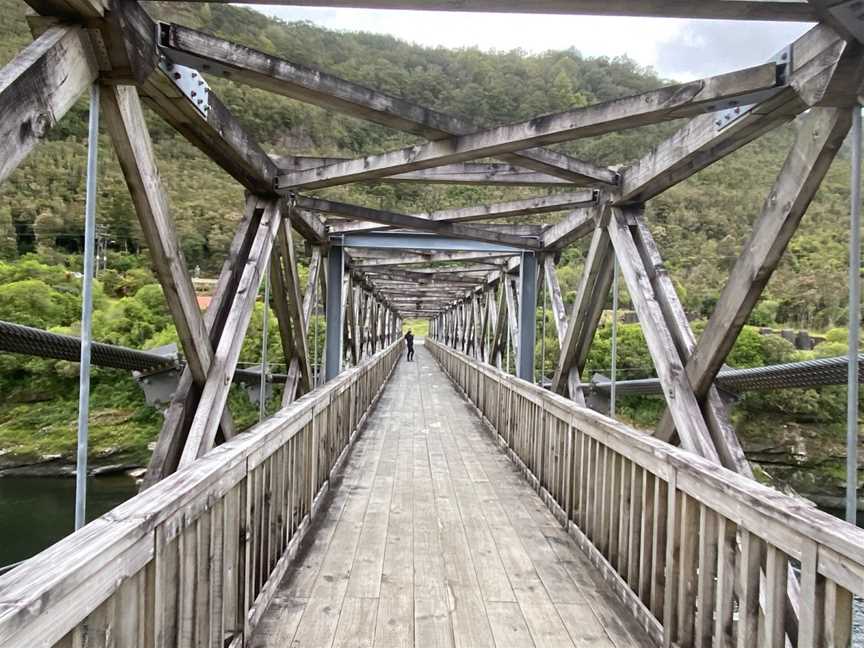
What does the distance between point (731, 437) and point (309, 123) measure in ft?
120

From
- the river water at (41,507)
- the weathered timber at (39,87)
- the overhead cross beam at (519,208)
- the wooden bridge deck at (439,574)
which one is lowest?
the river water at (41,507)

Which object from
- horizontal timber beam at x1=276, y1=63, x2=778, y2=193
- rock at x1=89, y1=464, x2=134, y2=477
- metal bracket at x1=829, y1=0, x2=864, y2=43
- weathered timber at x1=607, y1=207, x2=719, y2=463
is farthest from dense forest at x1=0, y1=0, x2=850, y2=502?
metal bracket at x1=829, y1=0, x2=864, y2=43

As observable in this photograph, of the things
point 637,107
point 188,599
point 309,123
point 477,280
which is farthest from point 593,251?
point 309,123

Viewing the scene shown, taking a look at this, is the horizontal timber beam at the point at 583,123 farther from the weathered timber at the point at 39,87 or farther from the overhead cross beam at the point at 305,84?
the weathered timber at the point at 39,87

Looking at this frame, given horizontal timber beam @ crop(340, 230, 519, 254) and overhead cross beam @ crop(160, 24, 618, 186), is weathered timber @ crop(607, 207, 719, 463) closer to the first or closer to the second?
overhead cross beam @ crop(160, 24, 618, 186)

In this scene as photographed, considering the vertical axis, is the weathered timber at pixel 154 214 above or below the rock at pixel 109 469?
above

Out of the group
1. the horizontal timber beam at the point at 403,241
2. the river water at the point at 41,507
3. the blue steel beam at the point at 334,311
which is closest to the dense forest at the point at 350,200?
the river water at the point at 41,507

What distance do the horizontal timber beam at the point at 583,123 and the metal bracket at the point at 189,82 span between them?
1.50 m

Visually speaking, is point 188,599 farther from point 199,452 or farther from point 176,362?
point 176,362

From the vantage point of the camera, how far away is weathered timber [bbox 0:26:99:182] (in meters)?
1.66

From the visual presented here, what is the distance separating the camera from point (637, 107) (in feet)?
10.0

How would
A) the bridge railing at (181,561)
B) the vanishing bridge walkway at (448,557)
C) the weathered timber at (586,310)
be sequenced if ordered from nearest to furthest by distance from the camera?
the bridge railing at (181,561) → the vanishing bridge walkway at (448,557) → the weathered timber at (586,310)

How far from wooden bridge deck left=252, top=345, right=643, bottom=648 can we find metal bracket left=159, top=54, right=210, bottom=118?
2.44 m

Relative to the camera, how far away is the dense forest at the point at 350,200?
17531 mm
